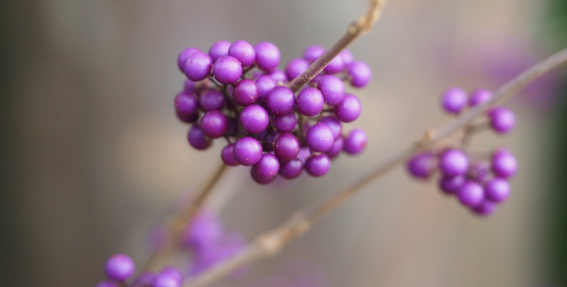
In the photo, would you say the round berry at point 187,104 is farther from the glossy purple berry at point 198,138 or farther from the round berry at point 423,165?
the round berry at point 423,165

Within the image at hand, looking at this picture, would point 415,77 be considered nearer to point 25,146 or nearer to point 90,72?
point 90,72

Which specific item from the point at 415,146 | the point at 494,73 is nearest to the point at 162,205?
the point at 415,146

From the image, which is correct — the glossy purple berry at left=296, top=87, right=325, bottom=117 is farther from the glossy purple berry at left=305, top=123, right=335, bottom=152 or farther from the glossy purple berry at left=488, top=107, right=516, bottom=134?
the glossy purple berry at left=488, top=107, right=516, bottom=134

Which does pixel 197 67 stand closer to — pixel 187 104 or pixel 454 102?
pixel 187 104

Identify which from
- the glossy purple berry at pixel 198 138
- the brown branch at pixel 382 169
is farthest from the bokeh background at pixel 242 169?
the glossy purple berry at pixel 198 138

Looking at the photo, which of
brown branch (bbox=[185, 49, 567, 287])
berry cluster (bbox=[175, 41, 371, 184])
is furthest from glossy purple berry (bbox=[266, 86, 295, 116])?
brown branch (bbox=[185, 49, 567, 287])

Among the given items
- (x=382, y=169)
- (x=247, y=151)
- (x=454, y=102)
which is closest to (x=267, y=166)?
(x=247, y=151)
